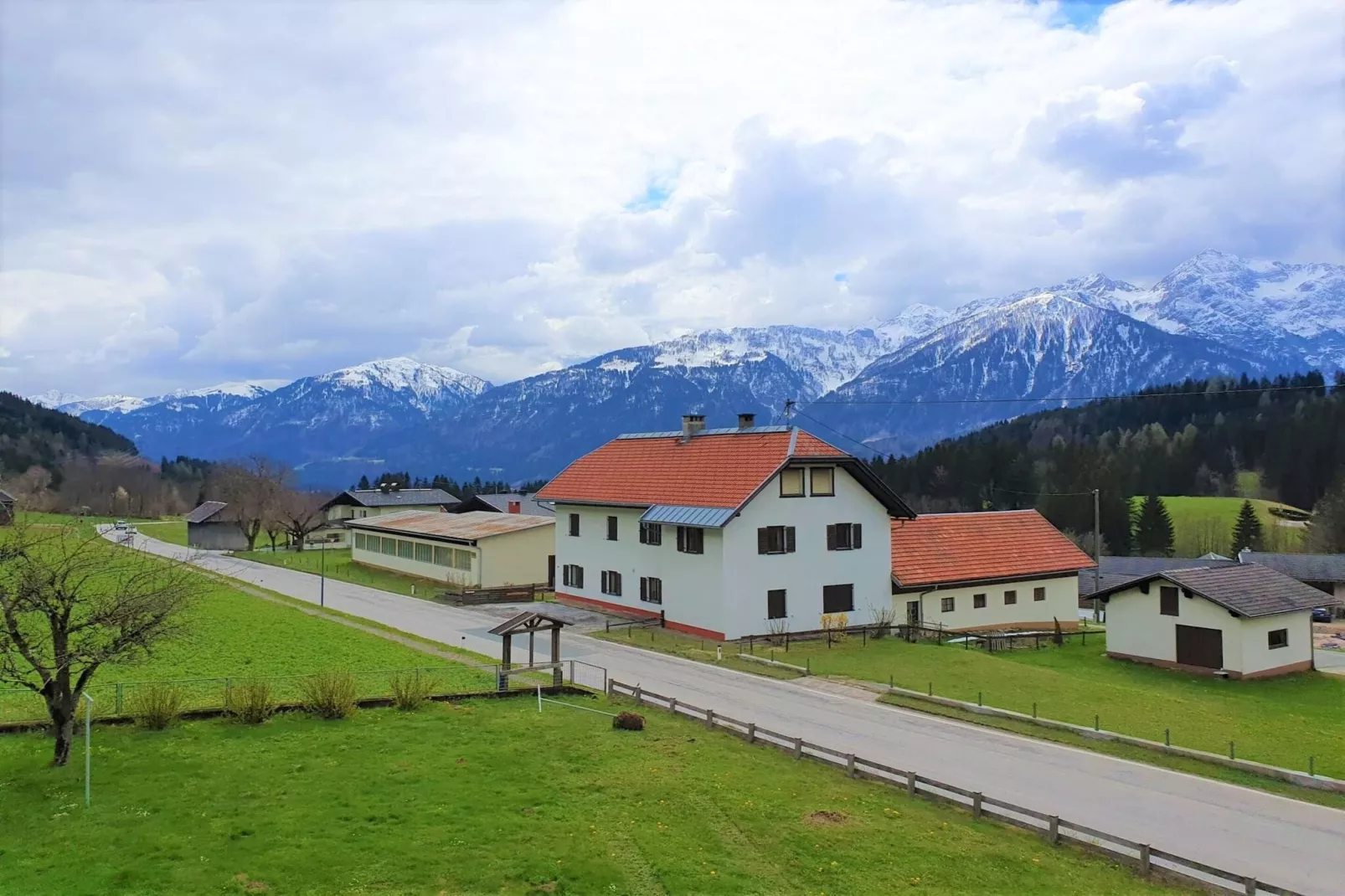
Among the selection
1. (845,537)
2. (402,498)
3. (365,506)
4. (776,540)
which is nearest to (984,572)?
(845,537)

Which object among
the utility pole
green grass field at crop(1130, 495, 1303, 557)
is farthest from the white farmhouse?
green grass field at crop(1130, 495, 1303, 557)

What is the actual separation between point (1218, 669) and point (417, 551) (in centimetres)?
4922

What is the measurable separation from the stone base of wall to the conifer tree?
6903 cm

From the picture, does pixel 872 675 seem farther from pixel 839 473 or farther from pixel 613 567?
pixel 613 567

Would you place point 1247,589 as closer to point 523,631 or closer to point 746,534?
point 746,534

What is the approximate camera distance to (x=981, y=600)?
45.7 metres

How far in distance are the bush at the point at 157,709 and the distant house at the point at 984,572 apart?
31.5 metres

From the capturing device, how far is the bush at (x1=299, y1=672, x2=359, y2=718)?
21.7 m

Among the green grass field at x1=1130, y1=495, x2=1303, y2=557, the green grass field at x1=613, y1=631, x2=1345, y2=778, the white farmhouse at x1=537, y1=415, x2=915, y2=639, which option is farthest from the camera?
the green grass field at x1=1130, y1=495, x2=1303, y2=557

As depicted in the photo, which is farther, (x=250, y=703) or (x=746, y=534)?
(x=746, y=534)

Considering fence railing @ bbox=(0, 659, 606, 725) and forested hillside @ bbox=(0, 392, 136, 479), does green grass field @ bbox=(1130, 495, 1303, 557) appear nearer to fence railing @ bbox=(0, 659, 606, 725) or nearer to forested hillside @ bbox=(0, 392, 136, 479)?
fence railing @ bbox=(0, 659, 606, 725)

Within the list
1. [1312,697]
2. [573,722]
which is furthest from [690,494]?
[1312,697]

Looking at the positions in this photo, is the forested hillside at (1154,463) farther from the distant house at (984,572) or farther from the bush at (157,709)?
the bush at (157,709)

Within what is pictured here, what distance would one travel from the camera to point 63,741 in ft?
56.1
